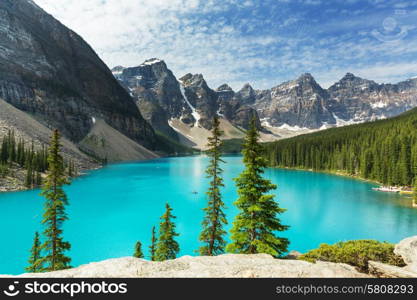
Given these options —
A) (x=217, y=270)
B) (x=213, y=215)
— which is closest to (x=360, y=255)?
(x=217, y=270)

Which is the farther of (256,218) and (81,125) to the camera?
(81,125)

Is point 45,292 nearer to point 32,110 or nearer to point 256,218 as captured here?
point 256,218

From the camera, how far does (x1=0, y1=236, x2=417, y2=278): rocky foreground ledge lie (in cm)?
836

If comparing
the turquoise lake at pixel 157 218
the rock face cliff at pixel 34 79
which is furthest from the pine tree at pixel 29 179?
the rock face cliff at pixel 34 79

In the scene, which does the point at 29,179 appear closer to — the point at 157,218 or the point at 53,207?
the point at 157,218

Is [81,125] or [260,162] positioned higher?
[81,125]

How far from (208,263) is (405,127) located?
380 ft

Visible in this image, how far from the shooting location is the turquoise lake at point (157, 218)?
3195 centimetres

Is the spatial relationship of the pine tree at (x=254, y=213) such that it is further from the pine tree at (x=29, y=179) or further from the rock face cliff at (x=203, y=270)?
the pine tree at (x=29, y=179)

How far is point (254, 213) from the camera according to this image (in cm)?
1784

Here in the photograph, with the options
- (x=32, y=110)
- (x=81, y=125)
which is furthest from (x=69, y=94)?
(x=32, y=110)

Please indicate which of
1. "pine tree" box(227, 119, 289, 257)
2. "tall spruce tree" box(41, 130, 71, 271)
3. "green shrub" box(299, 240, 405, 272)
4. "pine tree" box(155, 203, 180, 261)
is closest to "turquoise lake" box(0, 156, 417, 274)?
"pine tree" box(155, 203, 180, 261)

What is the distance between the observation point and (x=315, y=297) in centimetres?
619

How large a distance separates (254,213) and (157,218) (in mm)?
30781
